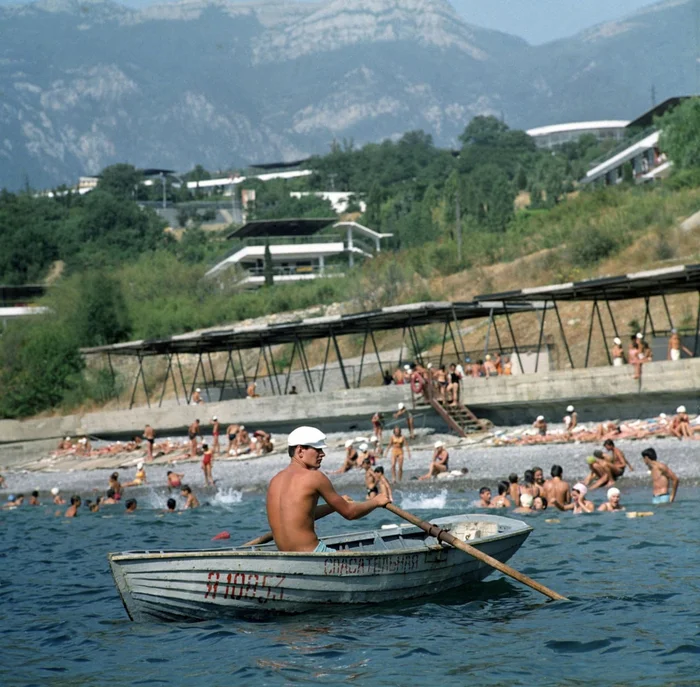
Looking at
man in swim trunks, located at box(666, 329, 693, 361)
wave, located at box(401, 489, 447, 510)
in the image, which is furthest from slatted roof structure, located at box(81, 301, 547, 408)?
wave, located at box(401, 489, 447, 510)

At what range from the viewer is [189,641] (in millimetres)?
12820

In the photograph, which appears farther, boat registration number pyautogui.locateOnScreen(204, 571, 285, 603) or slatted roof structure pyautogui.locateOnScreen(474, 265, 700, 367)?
slatted roof structure pyautogui.locateOnScreen(474, 265, 700, 367)

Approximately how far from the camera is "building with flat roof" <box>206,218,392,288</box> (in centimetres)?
8950

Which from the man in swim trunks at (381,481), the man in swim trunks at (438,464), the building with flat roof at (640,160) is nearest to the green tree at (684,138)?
the building with flat roof at (640,160)

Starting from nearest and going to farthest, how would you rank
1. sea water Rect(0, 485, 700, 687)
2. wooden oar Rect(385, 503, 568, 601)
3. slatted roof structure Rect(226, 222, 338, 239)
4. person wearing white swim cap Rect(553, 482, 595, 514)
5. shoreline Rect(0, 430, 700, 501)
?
sea water Rect(0, 485, 700, 687), wooden oar Rect(385, 503, 568, 601), person wearing white swim cap Rect(553, 482, 595, 514), shoreline Rect(0, 430, 700, 501), slatted roof structure Rect(226, 222, 338, 239)

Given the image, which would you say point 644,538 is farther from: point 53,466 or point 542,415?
point 53,466

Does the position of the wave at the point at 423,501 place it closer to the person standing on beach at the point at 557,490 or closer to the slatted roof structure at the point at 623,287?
the person standing on beach at the point at 557,490

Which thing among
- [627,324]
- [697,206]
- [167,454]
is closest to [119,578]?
[167,454]

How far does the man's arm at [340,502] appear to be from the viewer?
1266 cm

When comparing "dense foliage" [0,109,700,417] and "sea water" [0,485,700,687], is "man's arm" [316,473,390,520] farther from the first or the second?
"dense foliage" [0,109,700,417]

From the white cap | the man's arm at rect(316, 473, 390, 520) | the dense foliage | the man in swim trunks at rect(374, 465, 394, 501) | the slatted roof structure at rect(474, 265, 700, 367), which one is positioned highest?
the dense foliage

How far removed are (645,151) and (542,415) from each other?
6332 cm

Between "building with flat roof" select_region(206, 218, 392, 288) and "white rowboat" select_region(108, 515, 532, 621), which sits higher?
"building with flat roof" select_region(206, 218, 392, 288)

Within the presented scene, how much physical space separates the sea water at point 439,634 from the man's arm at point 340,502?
134cm
